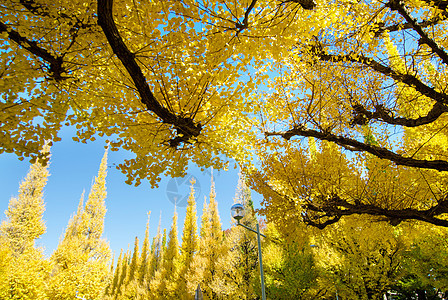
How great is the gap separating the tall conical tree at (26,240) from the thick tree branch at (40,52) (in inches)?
496

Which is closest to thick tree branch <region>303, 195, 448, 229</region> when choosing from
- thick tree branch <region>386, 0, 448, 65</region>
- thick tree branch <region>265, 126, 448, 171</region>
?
thick tree branch <region>265, 126, 448, 171</region>

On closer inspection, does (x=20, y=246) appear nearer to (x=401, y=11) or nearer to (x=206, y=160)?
(x=206, y=160)

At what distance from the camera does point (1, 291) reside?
10.6m

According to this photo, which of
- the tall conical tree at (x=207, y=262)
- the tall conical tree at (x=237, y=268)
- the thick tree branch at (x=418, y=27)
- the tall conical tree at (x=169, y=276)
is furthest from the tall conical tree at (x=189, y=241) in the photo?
the thick tree branch at (x=418, y=27)

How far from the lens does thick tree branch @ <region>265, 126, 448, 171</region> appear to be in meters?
4.48

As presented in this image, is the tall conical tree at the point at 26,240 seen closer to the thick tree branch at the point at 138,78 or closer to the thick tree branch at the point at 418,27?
the thick tree branch at the point at 138,78

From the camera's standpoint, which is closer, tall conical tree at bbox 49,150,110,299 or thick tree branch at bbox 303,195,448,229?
thick tree branch at bbox 303,195,448,229

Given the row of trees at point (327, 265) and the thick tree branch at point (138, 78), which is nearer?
the thick tree branch at point (138, 78)

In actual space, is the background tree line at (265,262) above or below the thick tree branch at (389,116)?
below

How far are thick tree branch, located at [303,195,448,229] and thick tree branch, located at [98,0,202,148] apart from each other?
161 inches

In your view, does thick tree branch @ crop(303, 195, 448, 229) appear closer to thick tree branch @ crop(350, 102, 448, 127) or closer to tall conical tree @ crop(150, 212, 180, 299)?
thick tree branch @ crop(350, 102, 448, 127)

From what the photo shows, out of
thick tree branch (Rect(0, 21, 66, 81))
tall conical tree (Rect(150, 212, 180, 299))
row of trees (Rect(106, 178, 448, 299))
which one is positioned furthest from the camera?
tall conical tree (Rect(150, 212, 180, 299))

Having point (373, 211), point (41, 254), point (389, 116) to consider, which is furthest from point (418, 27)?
point (41, 254)

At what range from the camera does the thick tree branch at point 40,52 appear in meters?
2.88
